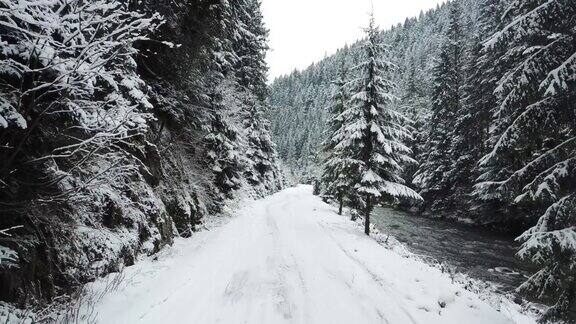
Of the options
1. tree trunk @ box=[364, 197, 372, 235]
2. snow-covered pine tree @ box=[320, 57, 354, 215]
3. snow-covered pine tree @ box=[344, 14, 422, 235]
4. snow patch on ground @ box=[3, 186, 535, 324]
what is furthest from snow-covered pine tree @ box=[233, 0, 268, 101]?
snow patch on ground @ box=[3, 186, 535, 324]

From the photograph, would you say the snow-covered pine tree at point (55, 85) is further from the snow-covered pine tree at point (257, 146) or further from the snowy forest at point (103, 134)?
the snow-covered pine tree at point (257, 146)

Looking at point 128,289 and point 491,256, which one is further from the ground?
point 128,289

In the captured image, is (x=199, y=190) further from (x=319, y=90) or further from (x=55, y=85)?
(x=319, y=90)

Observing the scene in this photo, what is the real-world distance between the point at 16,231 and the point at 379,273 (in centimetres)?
874

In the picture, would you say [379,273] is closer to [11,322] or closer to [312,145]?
[11,322]

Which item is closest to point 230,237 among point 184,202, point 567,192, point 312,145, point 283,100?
point 184,202

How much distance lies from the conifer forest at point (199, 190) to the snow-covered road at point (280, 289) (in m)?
0.05

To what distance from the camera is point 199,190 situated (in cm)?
1526

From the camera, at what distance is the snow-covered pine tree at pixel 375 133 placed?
55.8 feet

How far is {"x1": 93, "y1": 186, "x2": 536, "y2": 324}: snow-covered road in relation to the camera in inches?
254

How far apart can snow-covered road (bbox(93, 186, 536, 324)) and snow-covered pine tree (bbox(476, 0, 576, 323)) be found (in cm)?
187

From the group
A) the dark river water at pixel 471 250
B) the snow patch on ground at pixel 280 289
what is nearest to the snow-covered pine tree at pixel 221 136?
the snow patch on ground at pixel 280 289

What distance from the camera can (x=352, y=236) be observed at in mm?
15664

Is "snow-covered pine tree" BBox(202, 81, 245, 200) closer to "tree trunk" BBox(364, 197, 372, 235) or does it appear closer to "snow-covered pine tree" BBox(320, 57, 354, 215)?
"snow-covered pine tree" BBox(320, 57, 354, 215)
